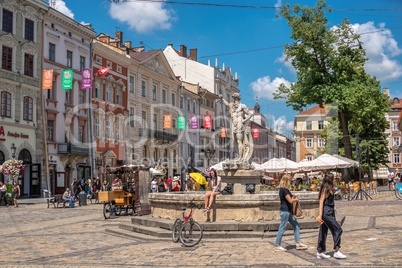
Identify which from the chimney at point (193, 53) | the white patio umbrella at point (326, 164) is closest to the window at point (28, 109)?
the white patio umbrella at point (326, 164)

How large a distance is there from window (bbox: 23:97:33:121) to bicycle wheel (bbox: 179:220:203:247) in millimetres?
25907

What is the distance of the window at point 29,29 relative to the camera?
34.8 meters

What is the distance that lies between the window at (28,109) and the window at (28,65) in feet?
5.59

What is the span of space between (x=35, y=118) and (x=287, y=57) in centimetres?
1773

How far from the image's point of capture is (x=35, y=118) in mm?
35156

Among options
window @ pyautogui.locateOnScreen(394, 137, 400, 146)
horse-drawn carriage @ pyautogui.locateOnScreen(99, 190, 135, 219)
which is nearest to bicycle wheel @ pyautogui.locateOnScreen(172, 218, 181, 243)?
horse-drawn carriage @ pyautogui.locateOnScreen(99, 190, 135, 219)

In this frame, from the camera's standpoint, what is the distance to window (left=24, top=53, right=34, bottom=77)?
3461cm

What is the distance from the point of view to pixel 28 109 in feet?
114

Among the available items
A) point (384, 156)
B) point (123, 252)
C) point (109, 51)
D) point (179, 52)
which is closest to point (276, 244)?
point (123, 252)

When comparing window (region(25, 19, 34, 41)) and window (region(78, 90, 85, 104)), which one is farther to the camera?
window (region(78, 90, 85, 104))

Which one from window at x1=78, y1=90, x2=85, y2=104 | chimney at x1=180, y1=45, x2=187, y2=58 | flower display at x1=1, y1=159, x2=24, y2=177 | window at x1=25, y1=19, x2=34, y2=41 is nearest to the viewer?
flower display at x1=1, y1=159, x2=24, y2=177

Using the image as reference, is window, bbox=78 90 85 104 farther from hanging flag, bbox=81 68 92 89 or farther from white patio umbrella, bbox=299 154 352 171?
white patio umbrella, bbox=299 154 352 171

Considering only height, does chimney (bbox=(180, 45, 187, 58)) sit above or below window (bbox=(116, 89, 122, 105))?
above

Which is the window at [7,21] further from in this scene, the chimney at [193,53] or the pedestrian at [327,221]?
the chimney at [193,53]
